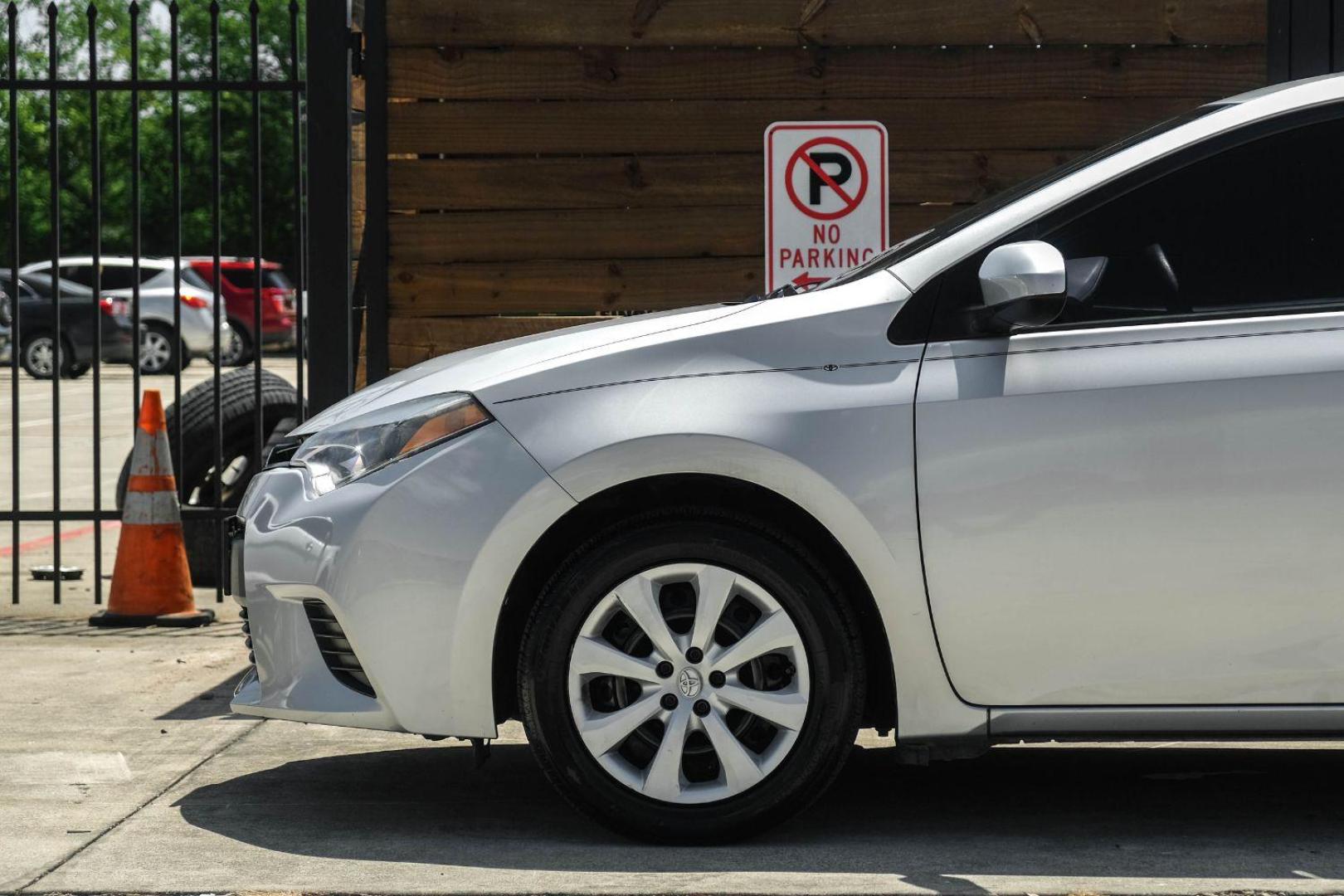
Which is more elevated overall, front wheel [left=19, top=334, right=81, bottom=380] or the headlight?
front wheel [left=19, top=334, right=81, bottom=380]

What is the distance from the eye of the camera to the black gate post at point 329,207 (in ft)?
22.1

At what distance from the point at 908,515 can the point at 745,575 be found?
373 mm

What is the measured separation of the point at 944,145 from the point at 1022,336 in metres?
2.74

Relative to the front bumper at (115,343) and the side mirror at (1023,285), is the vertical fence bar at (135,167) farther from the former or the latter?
the front bumper at (115,343)

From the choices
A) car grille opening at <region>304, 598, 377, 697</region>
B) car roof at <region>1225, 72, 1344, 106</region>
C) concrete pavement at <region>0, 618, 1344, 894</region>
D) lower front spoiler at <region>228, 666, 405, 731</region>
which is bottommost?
concrete pavement at <region>0, 618, 1344, 894</region>

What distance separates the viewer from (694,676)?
4.04m

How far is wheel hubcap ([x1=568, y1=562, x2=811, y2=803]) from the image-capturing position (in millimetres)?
4039

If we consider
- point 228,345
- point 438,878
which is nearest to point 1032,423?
point 438,878

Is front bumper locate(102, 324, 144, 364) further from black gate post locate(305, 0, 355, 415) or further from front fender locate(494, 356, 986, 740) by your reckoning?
front fender locate(494, 356, 986, 740)

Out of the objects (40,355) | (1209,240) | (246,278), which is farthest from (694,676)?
(246,278)

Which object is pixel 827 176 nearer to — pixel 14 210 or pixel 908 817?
pixel 908 817

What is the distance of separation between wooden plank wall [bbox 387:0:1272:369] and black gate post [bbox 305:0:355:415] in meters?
0.19

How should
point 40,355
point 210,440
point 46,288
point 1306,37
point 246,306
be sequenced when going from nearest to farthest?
point 1306,37
point 210,440
point 46,288
point 40,355
point 246,306

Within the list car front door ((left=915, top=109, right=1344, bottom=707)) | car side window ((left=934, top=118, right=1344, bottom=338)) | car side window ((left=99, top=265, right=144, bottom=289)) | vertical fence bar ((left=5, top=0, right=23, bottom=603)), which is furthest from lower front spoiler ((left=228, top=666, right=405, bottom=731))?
car side window ((left=99, top=265, right=144, bottom=289))
